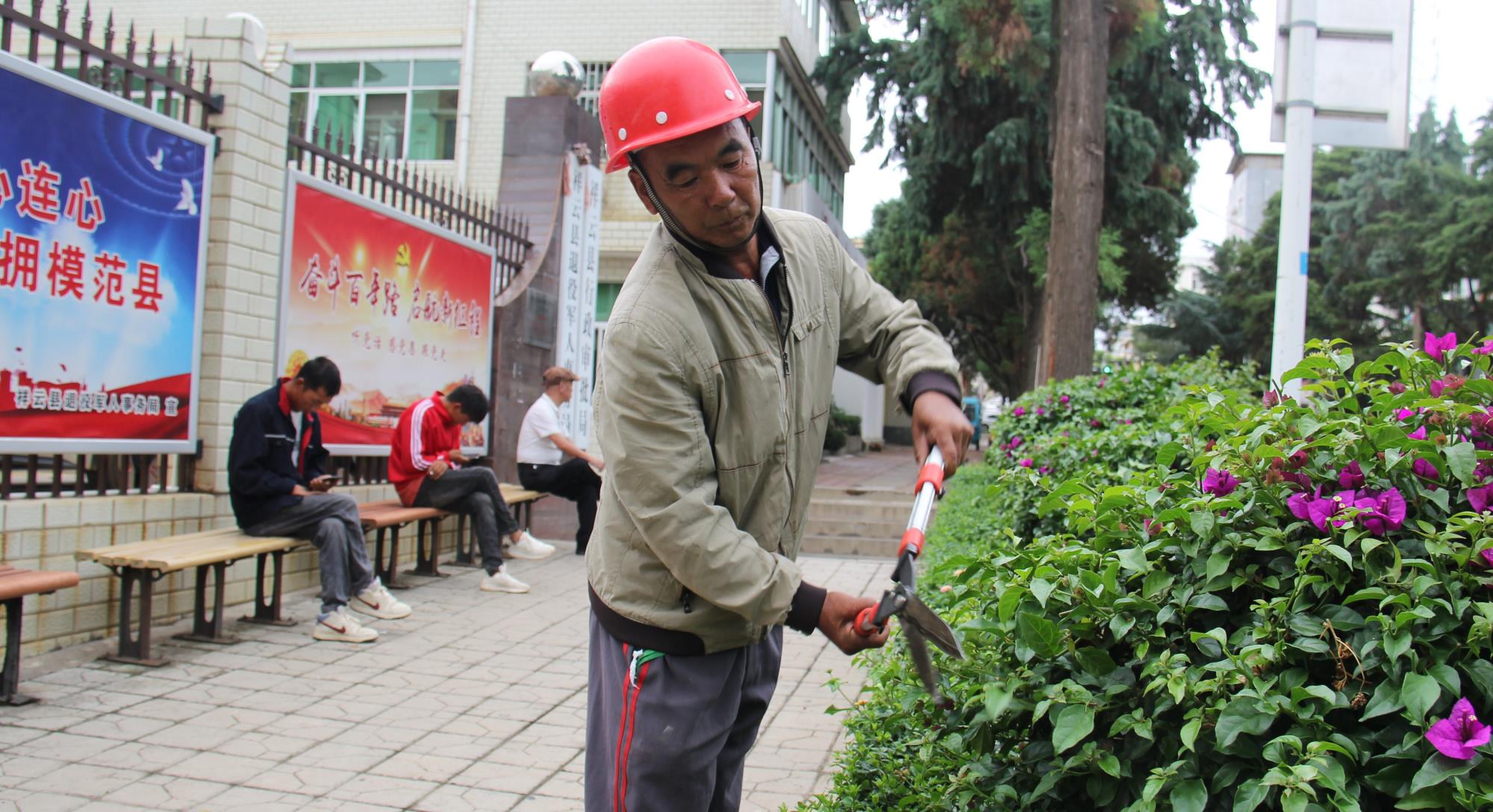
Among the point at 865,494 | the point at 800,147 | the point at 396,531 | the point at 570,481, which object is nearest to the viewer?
the point at 396,531

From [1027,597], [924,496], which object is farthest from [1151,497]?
[924,496]

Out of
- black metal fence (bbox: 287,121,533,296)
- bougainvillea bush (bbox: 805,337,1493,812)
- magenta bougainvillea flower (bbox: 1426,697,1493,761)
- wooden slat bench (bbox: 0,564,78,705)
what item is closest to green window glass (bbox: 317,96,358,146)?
black metal fence (bbox: 287,121,533,296)

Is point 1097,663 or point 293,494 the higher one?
point 1097,663

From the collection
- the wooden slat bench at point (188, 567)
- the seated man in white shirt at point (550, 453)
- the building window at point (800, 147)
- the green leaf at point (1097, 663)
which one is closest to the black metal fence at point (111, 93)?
the wooden slat bench at point (188, 567)

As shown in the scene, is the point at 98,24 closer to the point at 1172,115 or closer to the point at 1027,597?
the point at 1172,115

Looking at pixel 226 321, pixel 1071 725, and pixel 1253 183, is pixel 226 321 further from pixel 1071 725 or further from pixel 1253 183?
pixel 1253 183

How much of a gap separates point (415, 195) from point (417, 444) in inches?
77.9

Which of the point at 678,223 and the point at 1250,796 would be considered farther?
the point at 678,223

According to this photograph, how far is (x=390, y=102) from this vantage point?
19062 mm

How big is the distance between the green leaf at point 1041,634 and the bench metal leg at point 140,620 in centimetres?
461

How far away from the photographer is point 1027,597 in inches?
81.7

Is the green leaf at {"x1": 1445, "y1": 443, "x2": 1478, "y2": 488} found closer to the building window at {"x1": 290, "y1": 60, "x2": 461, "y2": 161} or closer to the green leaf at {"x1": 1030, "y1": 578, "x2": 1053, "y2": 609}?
the green leaf at {"x1": 1030, "y1": 578, "x2": 1053, "y2": 609}

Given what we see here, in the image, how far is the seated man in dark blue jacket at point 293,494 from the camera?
Answer: 19.1 ft

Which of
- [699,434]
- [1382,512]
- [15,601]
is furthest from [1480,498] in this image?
[15,601]
